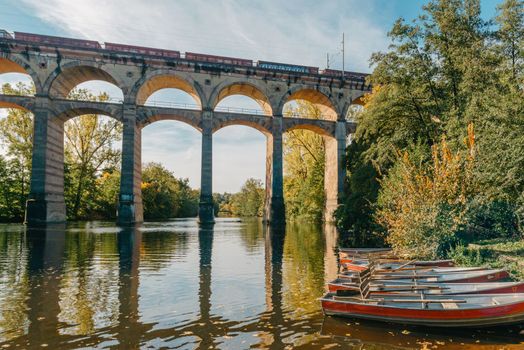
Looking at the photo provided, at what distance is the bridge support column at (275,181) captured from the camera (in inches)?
1407

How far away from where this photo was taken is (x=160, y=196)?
64.9 meters

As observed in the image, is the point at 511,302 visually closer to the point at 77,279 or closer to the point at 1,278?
the point at 77,279

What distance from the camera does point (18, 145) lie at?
41.8 meters

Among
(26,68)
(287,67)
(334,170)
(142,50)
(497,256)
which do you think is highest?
(142,50)

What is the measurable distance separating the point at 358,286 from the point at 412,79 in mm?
15653

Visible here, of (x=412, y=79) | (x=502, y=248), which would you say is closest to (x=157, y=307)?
(x=502, y=248)

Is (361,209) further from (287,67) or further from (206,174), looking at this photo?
(287,67)

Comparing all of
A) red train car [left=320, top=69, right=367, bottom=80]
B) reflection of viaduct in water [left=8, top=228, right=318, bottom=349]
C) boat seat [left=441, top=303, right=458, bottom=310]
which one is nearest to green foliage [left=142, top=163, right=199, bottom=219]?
red train car [left=320, top=69, right=367, bottom=80]

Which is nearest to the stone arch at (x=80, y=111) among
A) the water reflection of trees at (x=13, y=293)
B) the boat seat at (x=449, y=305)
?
the water reflection of trees at (x=13, y=293)

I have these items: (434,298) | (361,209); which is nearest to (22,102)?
(361,209)

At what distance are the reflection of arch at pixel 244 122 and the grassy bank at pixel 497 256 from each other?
2739 cm

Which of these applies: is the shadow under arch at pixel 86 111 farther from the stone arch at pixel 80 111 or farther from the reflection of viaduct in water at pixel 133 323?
the reflection of viaduct in water at pixel 133 323

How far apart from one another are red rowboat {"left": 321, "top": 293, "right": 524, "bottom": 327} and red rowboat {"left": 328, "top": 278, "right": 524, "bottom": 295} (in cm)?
19

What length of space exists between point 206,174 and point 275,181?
7.03 metres
